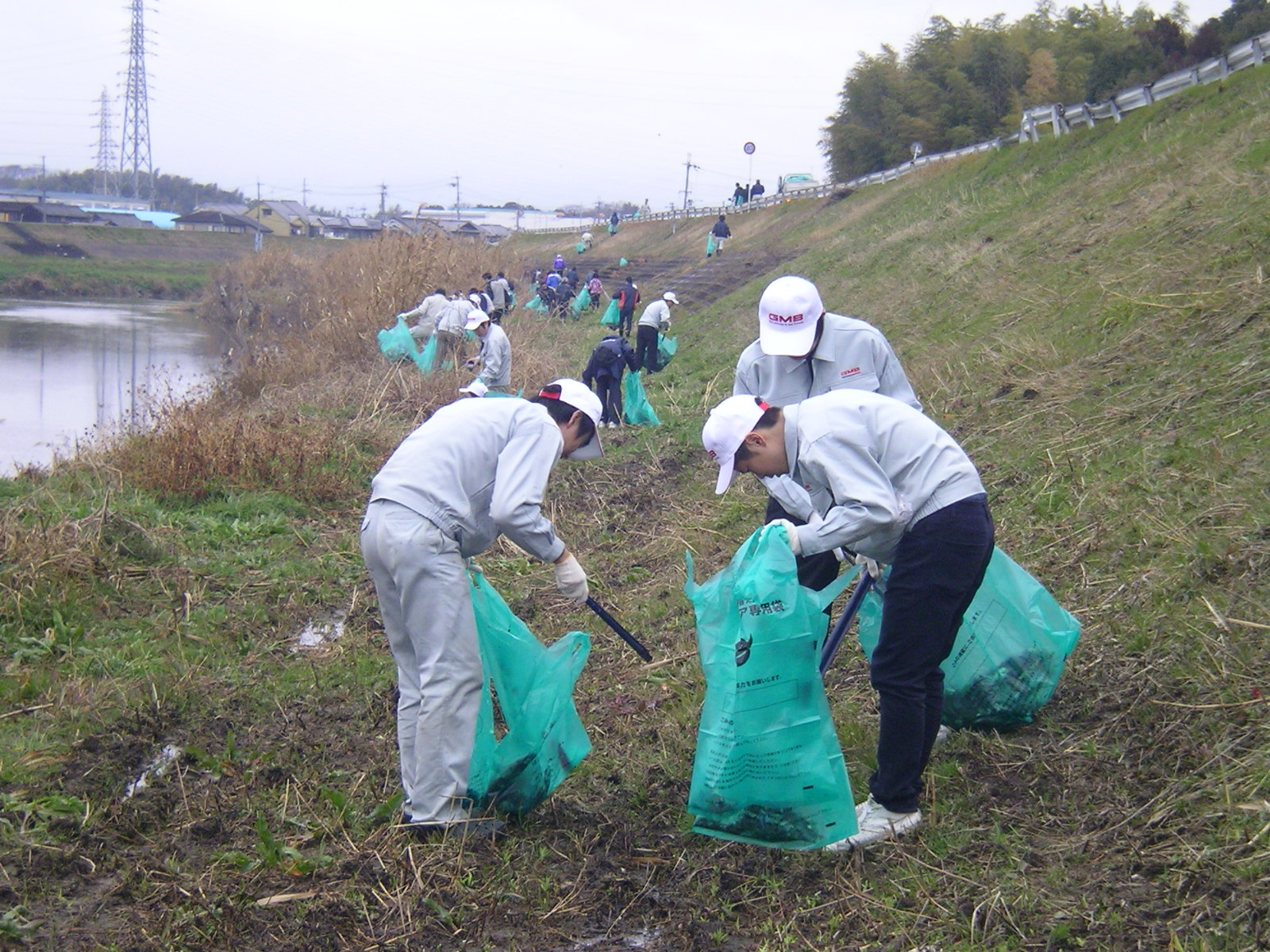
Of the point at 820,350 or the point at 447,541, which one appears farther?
the point at 820,350

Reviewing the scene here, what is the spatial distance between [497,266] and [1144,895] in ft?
79.7

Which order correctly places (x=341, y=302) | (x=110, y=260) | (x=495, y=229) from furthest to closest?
(x=495, y=229) → (x=110, y=260) → (x=341, y=302)

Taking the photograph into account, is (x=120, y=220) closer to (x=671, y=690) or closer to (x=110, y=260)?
(x=110, y=260)

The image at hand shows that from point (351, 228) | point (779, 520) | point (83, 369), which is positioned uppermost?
point (351, 228)

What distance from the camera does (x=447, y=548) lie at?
3301 millimetres

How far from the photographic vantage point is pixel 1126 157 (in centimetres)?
1184

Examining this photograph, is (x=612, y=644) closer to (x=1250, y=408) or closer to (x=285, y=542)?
(x=285, y=542)

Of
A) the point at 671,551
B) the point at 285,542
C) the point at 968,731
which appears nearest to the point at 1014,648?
the point at 968,731

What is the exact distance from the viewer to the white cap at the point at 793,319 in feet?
12.9

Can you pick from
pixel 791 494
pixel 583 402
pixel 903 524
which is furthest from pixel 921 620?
pixel 583 402

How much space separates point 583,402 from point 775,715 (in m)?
1.22

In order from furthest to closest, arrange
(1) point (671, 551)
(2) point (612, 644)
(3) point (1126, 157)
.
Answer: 1. (3) point (1126, 157)
2. (1) point (671, 551)
3. (2) point (612, 644)

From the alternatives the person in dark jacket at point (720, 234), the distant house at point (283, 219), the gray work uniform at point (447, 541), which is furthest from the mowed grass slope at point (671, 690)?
the distant house at point (283, 219)

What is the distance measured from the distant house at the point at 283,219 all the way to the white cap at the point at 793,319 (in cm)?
6354
